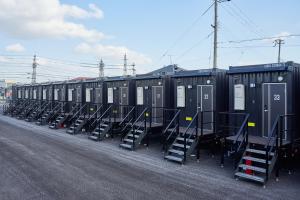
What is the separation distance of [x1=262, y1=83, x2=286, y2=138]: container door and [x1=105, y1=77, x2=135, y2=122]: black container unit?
7.76 metres

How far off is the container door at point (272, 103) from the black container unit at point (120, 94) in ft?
25.5

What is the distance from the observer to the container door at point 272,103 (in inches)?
355

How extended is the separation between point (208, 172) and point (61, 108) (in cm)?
1558

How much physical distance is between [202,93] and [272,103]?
3.14m

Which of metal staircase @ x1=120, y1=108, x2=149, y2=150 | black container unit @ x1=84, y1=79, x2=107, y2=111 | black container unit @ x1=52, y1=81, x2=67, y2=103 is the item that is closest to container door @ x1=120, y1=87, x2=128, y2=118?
black container unit @ x1=84, y1=79, x2=107, y2=111

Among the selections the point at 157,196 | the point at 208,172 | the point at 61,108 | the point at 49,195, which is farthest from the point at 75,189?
the point at 61,108

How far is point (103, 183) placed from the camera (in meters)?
7.58

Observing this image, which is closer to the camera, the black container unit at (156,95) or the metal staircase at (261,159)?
the metal staircase at (261,159)

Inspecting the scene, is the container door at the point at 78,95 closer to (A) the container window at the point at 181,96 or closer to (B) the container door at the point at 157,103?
(B) the container door at the point at 157,103

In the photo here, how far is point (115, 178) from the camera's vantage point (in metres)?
8.02

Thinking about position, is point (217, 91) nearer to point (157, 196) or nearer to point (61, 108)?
point (157, 196)

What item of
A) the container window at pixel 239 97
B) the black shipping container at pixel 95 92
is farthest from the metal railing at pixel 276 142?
the black shipping container at pixel 95 92

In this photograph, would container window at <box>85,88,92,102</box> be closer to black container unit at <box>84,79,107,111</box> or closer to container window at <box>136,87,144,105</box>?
black container unit at <box>84,79,107,111</box>

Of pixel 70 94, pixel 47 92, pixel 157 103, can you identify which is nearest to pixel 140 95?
pixel 157 103
